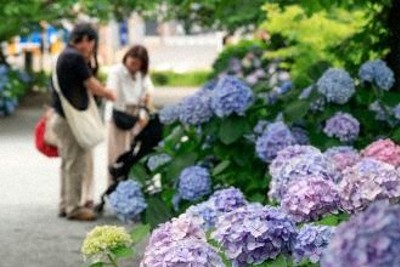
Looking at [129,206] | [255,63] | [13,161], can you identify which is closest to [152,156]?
[129,206]

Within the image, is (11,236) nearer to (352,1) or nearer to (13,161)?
(352,1)

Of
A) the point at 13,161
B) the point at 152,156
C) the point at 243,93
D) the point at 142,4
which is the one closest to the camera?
the point at 243,93

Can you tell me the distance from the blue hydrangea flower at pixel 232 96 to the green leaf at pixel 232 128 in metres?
0.15

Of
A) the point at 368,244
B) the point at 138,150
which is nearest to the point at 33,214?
the point at 138,150

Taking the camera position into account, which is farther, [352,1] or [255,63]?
[255,63]

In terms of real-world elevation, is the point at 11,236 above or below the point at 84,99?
below

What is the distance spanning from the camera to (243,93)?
606 centimetres

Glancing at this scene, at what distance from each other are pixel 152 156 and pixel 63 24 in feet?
58.0

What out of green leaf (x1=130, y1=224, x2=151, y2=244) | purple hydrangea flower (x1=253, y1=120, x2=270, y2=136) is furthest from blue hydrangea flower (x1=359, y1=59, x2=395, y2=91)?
green leaf (x1=130, y1=224, x2=151, y2=244)

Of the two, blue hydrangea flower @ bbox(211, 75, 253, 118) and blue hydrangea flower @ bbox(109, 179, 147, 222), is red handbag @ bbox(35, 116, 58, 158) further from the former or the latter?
blue hydrangea flower @ bbox(211, 75, 253, 118)

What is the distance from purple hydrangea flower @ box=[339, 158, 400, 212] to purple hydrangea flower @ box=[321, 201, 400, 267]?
1.31 metres

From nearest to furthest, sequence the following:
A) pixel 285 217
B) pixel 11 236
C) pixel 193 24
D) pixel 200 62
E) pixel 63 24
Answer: pixel 285 217 < pixel 11 236 < pixel 63 24 < pixel 193 24 < pixel 200 62

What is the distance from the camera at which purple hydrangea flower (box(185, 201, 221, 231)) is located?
11.8 ft

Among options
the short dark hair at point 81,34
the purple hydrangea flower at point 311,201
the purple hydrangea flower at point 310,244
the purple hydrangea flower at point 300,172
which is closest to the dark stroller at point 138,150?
the short dark hair at point 81,34
